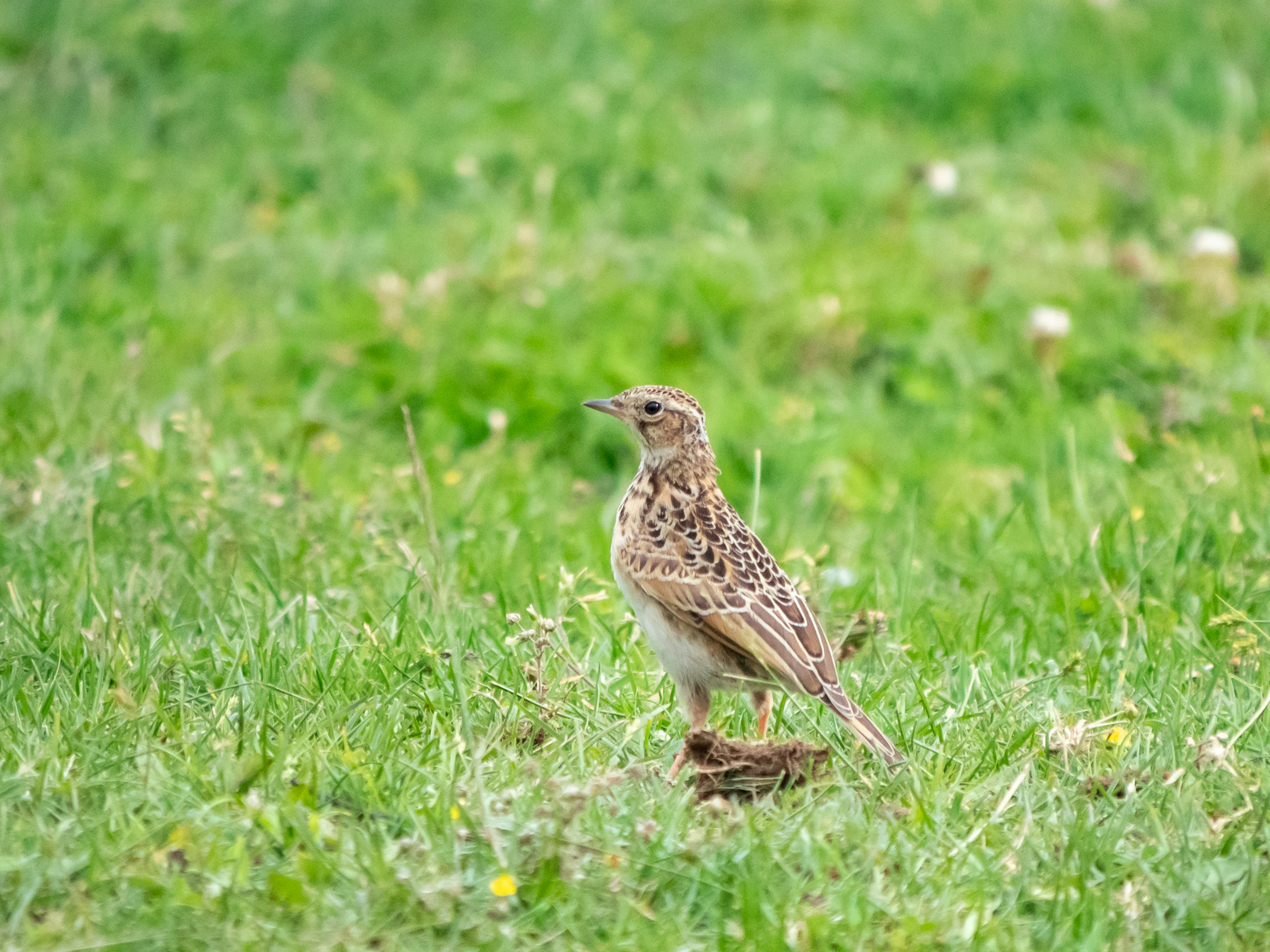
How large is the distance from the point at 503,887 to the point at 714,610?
109cm

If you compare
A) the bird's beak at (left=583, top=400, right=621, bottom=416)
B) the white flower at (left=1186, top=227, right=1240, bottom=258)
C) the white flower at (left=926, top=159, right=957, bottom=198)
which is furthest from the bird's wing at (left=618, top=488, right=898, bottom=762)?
the white flower at (left=926, top=159, right=957, bottom=198)

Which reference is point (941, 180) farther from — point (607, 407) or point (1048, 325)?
point (607, 407)

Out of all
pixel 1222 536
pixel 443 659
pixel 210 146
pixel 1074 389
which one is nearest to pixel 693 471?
pixel 443 659

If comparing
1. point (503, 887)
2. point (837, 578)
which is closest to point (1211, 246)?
point (837, 578)

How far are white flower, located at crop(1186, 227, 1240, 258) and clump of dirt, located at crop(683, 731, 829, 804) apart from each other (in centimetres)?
563

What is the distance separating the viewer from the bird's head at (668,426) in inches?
189

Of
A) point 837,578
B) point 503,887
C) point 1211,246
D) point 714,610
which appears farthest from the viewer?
point 1211,246

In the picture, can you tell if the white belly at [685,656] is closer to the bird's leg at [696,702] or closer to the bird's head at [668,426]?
the bird's leg at [696,702]

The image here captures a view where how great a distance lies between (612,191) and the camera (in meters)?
9.08

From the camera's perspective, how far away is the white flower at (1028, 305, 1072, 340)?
780 cm

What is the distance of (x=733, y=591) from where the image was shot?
4293 mm

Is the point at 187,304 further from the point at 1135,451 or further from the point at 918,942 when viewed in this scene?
the point at 918,942

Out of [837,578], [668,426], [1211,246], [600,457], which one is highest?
[668,426]

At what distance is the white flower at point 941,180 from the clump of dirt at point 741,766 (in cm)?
605
